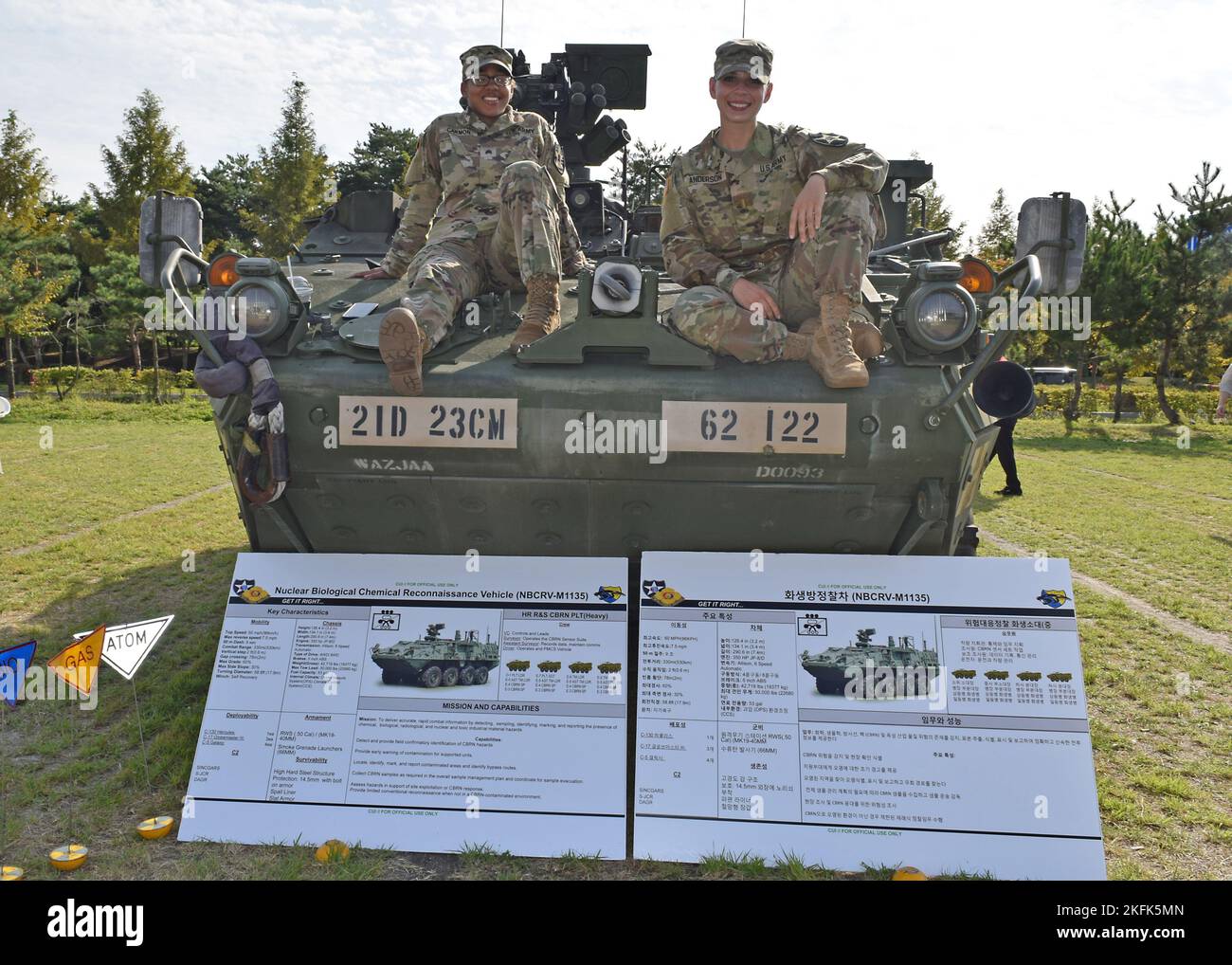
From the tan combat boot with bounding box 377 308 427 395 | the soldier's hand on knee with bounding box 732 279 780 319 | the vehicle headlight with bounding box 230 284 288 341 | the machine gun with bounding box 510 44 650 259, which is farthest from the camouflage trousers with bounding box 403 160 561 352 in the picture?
the machine gun with bounding box 510 44 650 259

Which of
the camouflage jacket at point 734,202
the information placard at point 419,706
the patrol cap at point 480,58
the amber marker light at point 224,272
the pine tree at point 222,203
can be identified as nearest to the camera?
Result: the information placard at point 419,706

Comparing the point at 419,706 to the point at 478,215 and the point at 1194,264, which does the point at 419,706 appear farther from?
the point at 1194,264

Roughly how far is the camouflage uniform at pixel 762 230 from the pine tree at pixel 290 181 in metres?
24.7

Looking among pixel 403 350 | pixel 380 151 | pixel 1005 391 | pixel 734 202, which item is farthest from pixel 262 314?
pixel 380 151

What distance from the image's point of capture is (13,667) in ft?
12.4

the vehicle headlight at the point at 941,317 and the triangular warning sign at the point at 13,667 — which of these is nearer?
the triangular warning sign at the point at 13,667

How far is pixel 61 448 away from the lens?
14992 millimetres

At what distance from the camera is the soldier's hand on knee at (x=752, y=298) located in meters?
4.18

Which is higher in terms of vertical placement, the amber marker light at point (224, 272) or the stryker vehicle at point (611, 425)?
the amber marker light at point (224, 272)

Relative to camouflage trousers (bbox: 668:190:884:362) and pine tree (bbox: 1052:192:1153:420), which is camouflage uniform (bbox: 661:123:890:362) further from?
pine tree (bbox: 1052:192:1153:420)

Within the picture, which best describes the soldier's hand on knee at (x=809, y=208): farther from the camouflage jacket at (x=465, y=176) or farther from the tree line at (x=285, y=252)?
the tree line at (x=285, y=252)

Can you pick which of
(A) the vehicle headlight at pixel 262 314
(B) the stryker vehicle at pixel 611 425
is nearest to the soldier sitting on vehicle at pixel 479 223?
(B) the stryker vehicle at pixel 611 425

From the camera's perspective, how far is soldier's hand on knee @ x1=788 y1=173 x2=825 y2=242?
4.02m

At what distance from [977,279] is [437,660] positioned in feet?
9.64
